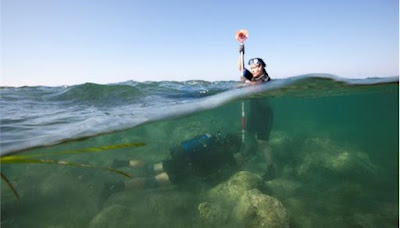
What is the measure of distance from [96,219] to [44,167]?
8235 millimetres

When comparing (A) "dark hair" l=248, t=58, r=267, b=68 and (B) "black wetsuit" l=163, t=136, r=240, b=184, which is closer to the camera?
(B) "black wetsuit" l=163, t=136, r=240, b=184

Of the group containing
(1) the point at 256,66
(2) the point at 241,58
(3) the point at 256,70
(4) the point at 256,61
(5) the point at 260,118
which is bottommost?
(5) the point at 260,118

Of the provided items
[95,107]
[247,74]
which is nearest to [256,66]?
[247,74]

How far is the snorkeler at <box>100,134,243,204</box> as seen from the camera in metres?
10.6

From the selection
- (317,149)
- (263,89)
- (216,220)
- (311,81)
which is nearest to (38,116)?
(216,220)

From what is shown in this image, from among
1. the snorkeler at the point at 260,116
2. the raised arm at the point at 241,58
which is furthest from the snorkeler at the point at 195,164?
the raised arm at the point at 241,58

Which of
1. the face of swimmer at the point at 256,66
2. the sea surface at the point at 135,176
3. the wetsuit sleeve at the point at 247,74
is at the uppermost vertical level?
the face of swimmer at the point at 256,66

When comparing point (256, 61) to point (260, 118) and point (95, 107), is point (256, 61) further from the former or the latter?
point (95, 107)

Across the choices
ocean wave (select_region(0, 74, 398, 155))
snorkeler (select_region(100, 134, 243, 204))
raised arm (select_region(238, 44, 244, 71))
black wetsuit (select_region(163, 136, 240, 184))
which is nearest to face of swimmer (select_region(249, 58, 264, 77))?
raised arm (select_region(238, 44, 244, 71))

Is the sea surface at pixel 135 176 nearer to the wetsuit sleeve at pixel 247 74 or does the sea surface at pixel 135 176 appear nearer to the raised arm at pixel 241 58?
the wetsuit sleeve at pixel 247 74

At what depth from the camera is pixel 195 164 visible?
10.8m

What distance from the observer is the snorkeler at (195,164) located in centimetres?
1057

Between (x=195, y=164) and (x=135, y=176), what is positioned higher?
(x=195, y=164)

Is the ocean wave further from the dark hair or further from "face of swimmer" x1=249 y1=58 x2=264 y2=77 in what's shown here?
the dark hair
